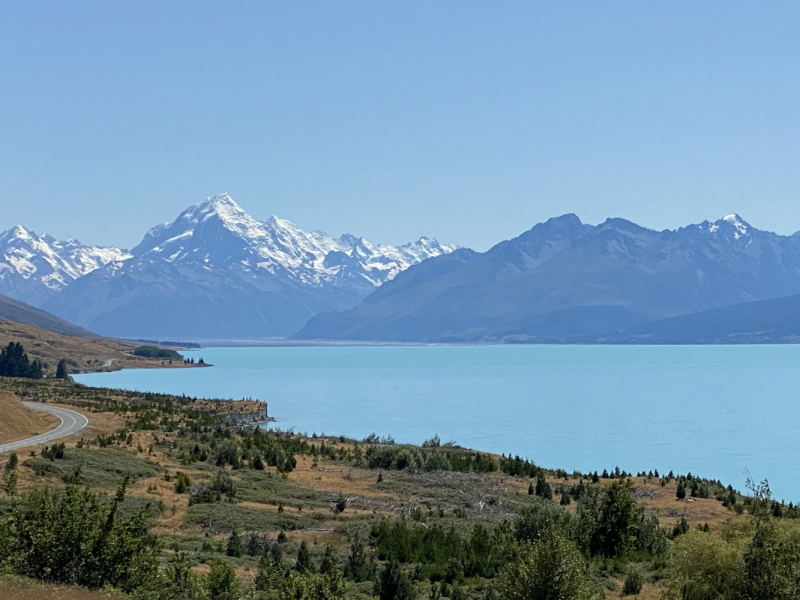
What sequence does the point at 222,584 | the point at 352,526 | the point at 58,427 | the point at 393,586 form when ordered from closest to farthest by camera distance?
the point at 222,584
the point at 393,586
the point at 352,526
the point at 58,427

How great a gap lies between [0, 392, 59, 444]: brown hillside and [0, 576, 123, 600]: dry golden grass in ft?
101

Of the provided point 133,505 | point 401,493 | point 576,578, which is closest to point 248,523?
point 133,505

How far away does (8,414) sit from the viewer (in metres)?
49.5

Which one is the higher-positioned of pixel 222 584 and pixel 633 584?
pixel 222 584

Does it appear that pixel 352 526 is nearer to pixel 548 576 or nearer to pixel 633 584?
pixel 633 584

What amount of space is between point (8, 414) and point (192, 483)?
16.9m

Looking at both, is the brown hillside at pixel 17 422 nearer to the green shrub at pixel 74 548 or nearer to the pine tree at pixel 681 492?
the green shrub at pixel 74 548

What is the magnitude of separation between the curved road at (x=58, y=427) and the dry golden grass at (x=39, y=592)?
25731 millimetres

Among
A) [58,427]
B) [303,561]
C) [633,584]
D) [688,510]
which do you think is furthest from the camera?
[58,427]

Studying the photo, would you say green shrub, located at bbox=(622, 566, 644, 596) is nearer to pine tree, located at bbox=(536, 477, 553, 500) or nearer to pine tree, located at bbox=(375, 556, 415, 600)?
pine tree, located at bbox=(375, 556, 415, 600)

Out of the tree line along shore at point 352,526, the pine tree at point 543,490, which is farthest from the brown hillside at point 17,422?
the pine tree at point 543,490

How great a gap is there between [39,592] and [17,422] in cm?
3633

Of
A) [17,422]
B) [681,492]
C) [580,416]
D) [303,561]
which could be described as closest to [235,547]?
[303,561]

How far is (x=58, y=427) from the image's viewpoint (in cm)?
5334
